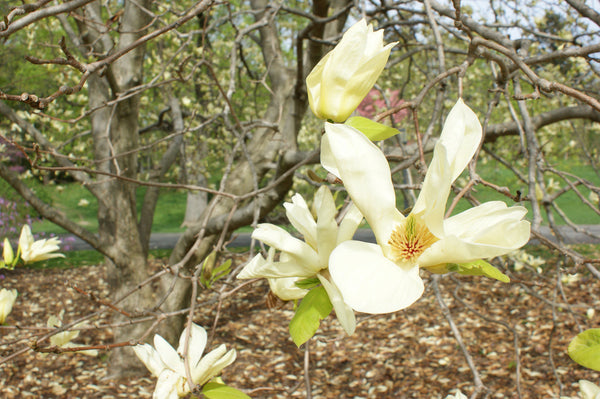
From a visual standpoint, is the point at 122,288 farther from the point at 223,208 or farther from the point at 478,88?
the point at 478,88

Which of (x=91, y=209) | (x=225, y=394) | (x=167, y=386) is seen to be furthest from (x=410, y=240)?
(x=91, y=209)

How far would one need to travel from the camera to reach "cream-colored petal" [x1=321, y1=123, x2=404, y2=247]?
1.61 feet

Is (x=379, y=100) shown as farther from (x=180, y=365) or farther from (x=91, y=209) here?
(x=91, y=209)

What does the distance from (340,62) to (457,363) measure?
332cm

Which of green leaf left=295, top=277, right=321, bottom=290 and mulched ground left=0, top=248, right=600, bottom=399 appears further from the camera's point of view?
mulched ground left=0, top=248, right=600, bottom=399

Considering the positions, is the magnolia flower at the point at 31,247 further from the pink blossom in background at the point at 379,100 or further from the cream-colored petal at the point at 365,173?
the pink blossom in background at the point at 379,100

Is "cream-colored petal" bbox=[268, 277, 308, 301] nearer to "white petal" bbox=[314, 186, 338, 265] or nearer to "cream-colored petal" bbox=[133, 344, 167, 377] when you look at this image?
"white petal" bbox=[314, 186, 338, 265]

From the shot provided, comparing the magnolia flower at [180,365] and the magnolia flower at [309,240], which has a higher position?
the magnolia flower at [309,240]

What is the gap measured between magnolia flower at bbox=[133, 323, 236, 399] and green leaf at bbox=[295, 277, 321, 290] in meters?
0.32

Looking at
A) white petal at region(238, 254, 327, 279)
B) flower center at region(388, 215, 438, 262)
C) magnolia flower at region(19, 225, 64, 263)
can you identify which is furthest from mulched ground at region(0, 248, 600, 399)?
flower center at region(388, 215, 438, 262)

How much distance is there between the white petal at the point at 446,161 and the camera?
0.47 meters

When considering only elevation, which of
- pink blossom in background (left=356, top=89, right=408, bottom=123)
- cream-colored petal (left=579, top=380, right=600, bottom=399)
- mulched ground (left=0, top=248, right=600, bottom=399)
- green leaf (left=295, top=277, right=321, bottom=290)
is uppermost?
green leaf (left=295, top=277, right=321, bottom=290)

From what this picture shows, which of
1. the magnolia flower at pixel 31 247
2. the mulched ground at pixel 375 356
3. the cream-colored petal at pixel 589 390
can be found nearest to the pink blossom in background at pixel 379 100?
the mulched ground at pixel 375 356

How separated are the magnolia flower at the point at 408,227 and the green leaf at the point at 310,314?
11 cm
